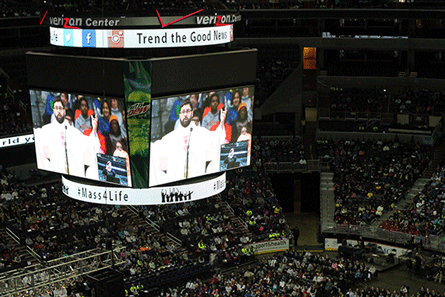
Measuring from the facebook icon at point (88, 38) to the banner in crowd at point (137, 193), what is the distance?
4687mm

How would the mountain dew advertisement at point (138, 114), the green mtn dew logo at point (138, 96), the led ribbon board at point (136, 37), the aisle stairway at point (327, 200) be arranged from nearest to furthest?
1. the mountain dew advertisement at point (138, 114)
2. the green mtn dew logo at point (138, 96)
3. the led ribbon board at point (136, 37)
4. the aisle stairway at point (327, 200)

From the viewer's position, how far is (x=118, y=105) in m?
23.9

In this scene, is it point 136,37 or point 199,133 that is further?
point 199,133

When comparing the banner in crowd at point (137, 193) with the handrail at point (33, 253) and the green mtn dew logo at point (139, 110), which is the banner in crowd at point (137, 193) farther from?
the handrail at point (33, 253)

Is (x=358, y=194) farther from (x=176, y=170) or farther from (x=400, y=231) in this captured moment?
(x=176, y=170)

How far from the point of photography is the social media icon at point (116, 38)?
23719mm

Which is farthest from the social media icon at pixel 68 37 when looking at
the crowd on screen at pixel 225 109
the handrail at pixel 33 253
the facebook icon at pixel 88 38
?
the handrail at pixel 33 253

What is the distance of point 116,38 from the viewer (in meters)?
23.8

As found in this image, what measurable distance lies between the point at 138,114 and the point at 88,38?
9.66 feet

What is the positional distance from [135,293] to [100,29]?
50.8 ft

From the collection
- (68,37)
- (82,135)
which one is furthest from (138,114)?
(68,37)

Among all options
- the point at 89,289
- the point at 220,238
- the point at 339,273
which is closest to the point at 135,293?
the point at 89,289

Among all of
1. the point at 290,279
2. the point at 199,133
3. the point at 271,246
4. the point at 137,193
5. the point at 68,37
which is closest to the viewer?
the point at 68,37

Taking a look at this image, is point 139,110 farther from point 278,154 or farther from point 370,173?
point 278,154
